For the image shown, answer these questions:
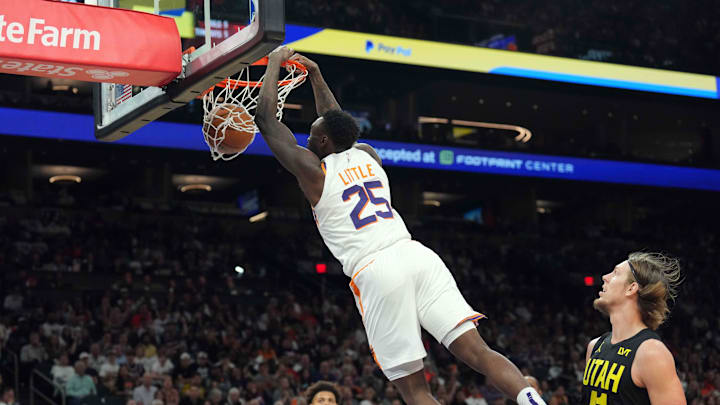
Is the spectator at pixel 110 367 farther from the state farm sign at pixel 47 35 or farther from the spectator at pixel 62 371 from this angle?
the state farm sign at pixel 47 35

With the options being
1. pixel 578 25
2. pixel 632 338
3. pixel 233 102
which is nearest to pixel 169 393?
pixel 233 102

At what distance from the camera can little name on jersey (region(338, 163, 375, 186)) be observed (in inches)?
199

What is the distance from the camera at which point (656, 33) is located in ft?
89.7

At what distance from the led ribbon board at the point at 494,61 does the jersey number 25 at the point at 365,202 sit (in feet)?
44.8

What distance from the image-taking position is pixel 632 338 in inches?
161

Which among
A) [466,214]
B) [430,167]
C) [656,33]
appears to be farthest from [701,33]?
[430,167]

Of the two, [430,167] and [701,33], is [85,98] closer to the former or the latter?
[430,167]

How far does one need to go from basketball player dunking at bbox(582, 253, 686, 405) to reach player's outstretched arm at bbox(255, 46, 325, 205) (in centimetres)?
162

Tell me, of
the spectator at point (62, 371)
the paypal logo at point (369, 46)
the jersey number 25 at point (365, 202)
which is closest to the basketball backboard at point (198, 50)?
the jersey number 25 at point (365, 202)

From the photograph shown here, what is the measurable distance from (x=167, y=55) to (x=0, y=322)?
10710 millimetres

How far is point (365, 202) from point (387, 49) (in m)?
15.0

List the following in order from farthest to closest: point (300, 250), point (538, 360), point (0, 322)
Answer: point (300, 250) < point (538, 360) < point (0, 322)

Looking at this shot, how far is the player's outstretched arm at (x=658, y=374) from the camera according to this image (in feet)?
12.5

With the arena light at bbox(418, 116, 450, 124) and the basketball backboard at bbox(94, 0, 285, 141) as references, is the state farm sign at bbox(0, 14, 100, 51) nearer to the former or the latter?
the basketball backboard at bbox(94, 0, 285, 141)
